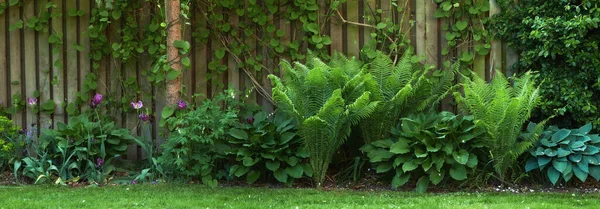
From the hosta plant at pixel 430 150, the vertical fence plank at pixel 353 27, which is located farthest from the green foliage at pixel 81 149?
the hosta plant at pixel 430 150

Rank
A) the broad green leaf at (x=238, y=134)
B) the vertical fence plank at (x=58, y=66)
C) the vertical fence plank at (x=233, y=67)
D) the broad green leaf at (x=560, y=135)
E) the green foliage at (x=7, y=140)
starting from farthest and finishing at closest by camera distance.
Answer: the vertical fence plank at (x=58, y=66) < the vertical fence plank at (x=233, y=67) < the green foliage at (x=7, y=140) < the broad green leaf at (x=238, y=134) < the broad green leaf at (x=560, y=135)

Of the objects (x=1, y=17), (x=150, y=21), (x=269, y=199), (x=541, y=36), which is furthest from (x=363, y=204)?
(x=1, y=17)

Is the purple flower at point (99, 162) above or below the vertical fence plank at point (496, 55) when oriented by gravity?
below

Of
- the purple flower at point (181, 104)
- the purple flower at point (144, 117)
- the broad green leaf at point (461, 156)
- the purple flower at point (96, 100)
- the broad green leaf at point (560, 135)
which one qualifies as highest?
the purple flower at point (96, 100)

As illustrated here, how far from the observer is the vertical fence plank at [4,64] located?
766 cm

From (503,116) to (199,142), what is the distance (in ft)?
8.05

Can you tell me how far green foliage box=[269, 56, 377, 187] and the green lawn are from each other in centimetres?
40

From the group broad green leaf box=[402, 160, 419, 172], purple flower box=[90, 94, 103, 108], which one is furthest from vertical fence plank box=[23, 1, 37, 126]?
broad green leaf box=[402, 160, 419, 172]

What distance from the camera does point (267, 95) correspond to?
24.2 ft

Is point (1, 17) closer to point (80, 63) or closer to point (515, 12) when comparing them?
point (80, 63)

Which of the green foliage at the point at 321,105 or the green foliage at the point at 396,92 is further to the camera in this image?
the green foliage at the point at 396,92

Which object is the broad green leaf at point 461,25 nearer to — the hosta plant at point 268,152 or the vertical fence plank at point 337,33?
the vertical fence plank at point 337,33

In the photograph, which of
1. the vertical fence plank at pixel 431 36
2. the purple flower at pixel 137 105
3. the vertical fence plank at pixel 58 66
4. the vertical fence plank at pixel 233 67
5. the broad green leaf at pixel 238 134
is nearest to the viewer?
the broad green leaf at pixel 238 134

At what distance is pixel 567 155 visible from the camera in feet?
20.1
